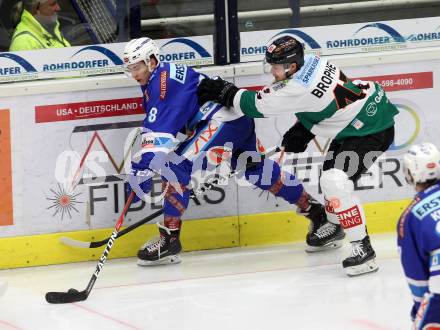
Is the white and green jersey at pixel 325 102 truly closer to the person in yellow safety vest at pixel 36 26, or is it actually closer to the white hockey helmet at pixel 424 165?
the person in yellow safety vest at pixel 36 26

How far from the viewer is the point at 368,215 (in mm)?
6168

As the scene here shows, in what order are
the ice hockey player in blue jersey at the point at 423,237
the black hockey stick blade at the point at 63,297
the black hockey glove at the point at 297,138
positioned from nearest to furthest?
the ice hockey player in blue jersey at the point at 423,237 < the black hockey stick blade at the point at 63,297 < the black hockey glove at the point at 297,138

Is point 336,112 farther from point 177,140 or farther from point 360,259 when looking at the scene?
point 177,140

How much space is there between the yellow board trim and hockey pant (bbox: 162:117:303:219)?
27cm

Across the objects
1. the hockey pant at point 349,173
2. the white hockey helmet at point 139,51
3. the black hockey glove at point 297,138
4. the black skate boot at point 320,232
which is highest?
the white hockey helmet at point 139,51

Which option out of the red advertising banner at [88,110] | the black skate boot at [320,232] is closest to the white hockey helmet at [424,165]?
the black skate boot at [320,232]

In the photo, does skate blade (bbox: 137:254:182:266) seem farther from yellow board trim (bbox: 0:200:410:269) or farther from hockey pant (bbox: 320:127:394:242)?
hockey pant (bbox: 320:127:394:242)

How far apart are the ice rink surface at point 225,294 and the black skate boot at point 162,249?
0.15 feet

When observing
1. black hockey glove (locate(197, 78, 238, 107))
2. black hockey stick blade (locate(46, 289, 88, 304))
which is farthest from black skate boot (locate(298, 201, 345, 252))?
black hockey stick blade (locate(46, 289, 88, 304))

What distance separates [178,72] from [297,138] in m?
0.68

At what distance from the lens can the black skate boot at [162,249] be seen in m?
5.76

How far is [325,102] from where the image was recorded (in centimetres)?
528

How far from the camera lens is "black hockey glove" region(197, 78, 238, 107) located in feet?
18.1

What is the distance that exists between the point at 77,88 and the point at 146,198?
69 centimetres
